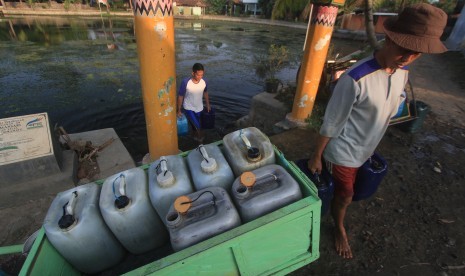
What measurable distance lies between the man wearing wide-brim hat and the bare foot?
44 centimetres

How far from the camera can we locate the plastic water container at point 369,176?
2.38 m

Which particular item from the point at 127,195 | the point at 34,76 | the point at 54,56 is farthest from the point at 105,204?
the point at 54,56

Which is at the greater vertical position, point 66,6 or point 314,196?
point 66,6

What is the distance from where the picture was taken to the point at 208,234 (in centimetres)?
151

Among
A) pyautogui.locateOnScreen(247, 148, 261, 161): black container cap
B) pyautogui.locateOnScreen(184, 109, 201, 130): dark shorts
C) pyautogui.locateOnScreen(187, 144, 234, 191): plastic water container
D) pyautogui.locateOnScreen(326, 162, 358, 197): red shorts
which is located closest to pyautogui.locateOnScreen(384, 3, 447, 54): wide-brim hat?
pyautogui.locateOnScreen(326, 162, 358, 197): red shorts

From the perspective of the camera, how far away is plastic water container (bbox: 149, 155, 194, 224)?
176cm

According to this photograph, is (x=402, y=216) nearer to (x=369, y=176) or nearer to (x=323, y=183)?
(x=369, y=176)

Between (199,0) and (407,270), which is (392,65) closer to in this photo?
(407,270)

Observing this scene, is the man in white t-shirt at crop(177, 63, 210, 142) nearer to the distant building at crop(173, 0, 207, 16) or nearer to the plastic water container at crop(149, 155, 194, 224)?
the plastic water container at crop(149, 155, 194, 224)

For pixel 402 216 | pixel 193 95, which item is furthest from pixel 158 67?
pixel 402 216

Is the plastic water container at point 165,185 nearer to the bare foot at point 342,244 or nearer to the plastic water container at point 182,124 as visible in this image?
the bare foot at point 342,244

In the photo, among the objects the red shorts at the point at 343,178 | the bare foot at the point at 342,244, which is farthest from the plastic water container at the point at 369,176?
the bare foot at the point at 342,244

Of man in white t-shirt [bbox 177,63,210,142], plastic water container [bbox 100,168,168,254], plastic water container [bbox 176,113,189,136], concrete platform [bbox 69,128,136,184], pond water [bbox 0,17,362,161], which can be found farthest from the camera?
pond water [bbox 0,17,362,161]

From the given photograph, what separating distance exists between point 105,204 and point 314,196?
1.49m
